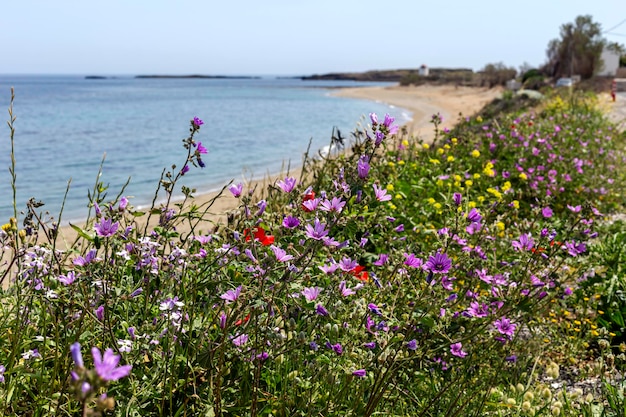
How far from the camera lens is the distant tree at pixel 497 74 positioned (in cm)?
6041

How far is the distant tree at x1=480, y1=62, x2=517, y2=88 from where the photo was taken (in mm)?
60406

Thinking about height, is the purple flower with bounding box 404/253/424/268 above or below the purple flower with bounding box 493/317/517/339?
above

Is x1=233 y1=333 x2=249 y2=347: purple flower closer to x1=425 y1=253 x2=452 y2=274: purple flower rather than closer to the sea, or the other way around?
x1=425 y1=253 x2=452 y2=274: purple flower

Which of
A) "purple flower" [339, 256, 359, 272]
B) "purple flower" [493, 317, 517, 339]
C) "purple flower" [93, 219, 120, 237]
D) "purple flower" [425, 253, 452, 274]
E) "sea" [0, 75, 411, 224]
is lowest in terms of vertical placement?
"sea" [0, 75, 411, 224]

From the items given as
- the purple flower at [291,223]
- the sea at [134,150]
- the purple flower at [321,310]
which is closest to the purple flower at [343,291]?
the purple flower at [321,310]

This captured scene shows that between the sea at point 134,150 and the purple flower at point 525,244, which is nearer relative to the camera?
the purple flower at point 525,244

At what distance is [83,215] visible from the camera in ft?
35.5

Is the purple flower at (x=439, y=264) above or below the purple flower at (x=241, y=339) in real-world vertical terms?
above

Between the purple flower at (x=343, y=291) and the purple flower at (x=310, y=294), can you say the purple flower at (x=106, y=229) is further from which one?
the purple flower at (x=343, y=291)

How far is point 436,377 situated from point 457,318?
15.1 inches

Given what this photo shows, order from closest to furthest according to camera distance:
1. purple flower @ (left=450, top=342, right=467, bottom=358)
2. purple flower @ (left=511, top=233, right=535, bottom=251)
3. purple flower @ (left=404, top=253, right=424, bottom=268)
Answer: purple flower @ (left=404, top=253, right=424, bottom=268), purple flower @ (left=450, top=342, right=467, bottom=358), purple flower @ (left=511, top=233, right=535, bottom=251)

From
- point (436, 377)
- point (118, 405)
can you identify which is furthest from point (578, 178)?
point (118, 405)

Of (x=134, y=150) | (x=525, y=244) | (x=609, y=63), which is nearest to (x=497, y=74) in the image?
(x=609, y=63)

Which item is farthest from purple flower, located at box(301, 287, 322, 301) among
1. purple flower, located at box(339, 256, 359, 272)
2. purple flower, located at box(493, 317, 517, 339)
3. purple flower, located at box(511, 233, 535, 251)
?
purple flower, located at box(511, 233, 535, 251)
